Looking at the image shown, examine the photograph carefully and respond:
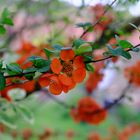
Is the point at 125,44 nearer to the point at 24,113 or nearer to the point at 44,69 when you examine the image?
the point at 44,69

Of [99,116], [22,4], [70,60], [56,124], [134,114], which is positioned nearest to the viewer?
A: [70,60]

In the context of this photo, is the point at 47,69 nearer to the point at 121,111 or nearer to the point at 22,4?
the point at 22,4

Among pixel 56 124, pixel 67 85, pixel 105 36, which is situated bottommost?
pixel 67 85

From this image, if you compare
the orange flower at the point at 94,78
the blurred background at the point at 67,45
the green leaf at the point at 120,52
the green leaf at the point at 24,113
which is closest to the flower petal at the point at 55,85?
the green leaf at the point at 120,52

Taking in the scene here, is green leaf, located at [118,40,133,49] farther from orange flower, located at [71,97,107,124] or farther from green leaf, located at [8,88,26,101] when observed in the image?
orange flower, located at [71,97,107,124]

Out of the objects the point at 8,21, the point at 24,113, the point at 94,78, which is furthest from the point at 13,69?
the point at 94,78

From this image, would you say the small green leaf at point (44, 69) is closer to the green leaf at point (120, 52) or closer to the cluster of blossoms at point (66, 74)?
the cluster of blossoms at point (66, 74)

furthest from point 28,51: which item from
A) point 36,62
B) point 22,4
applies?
point 36,62

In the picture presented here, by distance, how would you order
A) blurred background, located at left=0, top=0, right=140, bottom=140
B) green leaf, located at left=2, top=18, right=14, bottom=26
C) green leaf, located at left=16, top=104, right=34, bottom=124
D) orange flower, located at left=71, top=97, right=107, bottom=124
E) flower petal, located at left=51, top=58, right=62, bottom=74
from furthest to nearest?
orange flower, located at left=71, top=97, right=107, bottom=124
blurred background, located at left=0, top=0, right=140, bottom=140
green leaf, located at left=16, top=104, right=34, bottom=124
green leaf, located at left=2, top=18, right=14, bottom=26
flower petal, located at left=51, top=58, right=62, bottom=74

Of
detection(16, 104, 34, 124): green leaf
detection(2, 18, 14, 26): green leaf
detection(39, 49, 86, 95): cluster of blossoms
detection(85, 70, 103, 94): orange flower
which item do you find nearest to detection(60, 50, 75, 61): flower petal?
detection(39, 49, 86, 95): cluster of blossoms

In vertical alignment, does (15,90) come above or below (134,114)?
below
